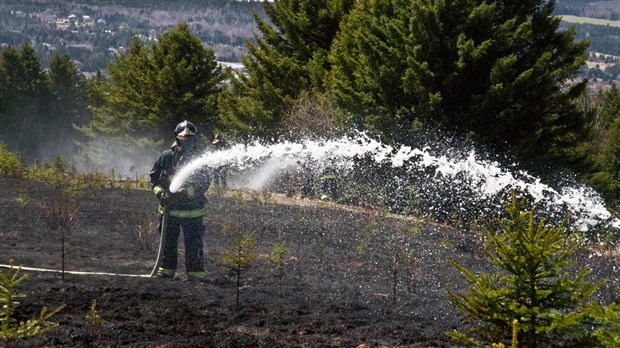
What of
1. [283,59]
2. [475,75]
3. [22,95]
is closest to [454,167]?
[475,75]

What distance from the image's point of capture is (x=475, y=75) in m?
23.8

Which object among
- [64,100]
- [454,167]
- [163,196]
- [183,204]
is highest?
[64,100]

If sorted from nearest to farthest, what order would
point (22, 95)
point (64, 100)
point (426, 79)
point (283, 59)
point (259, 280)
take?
1. point (259, 280)
2. point (426, 79)
3. point (283, 59)
4. point (22, 95)
5. point (64, 100)

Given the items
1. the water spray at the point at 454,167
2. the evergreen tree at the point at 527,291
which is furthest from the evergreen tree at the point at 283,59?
the evergreen tree at the point at 527,291

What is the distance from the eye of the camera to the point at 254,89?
121 feet

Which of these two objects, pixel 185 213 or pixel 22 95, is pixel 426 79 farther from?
pixel 22 95

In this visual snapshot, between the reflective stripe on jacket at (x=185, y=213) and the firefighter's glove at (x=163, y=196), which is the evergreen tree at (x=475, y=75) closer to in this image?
the reflective stripe on jacket at (x=185, y=213)

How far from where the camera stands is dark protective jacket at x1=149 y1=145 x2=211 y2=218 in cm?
1032

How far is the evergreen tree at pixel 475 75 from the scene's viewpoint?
23016 millimetres

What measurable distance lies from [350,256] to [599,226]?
5.88 m

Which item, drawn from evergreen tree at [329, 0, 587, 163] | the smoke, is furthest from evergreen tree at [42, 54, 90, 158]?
evergreen tree at [329, 0, 587, 163]

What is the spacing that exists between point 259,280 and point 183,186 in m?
1.53

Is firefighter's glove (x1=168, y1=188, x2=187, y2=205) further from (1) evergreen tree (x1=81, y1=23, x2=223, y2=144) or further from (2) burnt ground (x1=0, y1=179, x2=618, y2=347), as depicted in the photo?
(1) evergreen tree (x1=81, y1=23, x2=223, y2=144)

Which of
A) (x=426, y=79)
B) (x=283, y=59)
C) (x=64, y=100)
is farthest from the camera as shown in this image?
(x=64, y=100)
